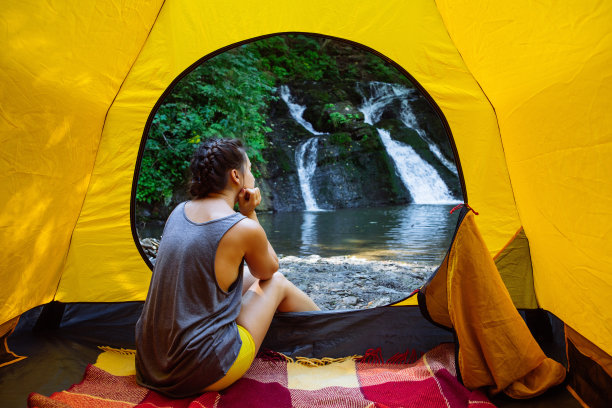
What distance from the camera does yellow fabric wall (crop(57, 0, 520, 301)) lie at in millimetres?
2137

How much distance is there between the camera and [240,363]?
4.87 ft

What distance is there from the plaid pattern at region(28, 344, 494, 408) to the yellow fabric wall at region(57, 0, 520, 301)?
2.27ft

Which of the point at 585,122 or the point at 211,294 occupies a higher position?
the point at 585,122

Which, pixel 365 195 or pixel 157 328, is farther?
pixel 365 195

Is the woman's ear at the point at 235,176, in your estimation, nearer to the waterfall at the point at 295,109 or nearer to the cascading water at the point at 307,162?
the cascading water at the point at 307,162

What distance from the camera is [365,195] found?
12094 millimetres

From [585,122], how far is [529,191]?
0.56 meters

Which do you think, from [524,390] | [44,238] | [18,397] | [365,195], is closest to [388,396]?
[524,390]

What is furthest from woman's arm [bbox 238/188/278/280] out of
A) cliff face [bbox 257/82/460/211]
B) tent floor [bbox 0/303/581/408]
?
cliff face [bbox 257/82/460/211]

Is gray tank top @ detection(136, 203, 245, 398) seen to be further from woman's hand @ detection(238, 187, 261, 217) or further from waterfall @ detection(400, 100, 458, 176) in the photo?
waterfall @ detection(400, 100, 458, 176)

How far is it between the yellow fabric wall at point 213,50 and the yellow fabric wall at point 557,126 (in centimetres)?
11

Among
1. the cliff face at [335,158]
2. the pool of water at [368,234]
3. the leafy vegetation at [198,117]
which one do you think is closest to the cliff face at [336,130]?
the cliff face at [335,158]

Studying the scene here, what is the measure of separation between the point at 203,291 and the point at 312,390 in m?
0.58

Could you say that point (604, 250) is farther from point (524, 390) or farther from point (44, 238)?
point (44, 238)
